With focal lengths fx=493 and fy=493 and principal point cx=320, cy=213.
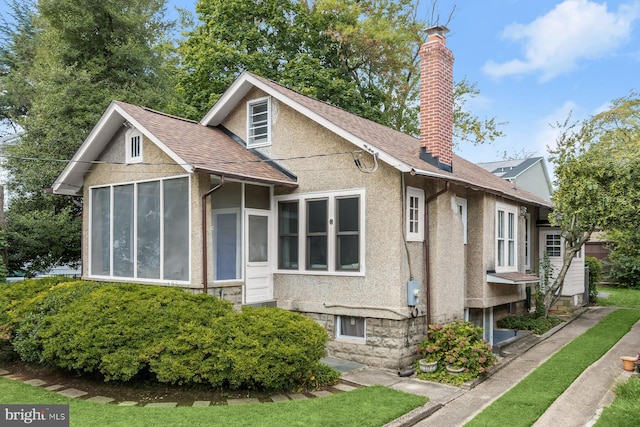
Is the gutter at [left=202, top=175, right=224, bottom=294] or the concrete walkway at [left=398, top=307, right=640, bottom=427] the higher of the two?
the gutter at [left=202, top=175, right=224, bottom=294]

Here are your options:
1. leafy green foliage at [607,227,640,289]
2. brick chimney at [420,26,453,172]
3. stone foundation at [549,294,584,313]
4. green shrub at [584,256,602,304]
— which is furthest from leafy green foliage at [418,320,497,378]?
leafy green foliage at [607,227,640,289]

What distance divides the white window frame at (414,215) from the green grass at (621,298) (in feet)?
43.5

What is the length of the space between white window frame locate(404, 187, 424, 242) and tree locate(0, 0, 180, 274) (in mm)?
11852

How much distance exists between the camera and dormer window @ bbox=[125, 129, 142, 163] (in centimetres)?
1097

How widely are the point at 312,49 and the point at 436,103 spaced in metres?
14.8

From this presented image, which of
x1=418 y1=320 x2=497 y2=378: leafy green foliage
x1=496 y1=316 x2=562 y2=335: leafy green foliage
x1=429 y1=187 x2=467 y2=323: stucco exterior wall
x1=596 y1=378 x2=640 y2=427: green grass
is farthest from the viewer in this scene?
x1=496 y1=316 x2=562 y2=335: leafy green foliage

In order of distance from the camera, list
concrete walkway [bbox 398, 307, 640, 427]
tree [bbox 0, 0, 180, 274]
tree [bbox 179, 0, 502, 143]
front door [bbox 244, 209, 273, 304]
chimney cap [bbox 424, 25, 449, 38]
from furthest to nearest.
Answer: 1. tree [bbox 179, 0, 502, 143]
2. tree [bbox 0, 0, 180, 274]
3. chimney cap [bbox 424, 25, 449, 38]
4. front door [bbox 244, 209, 273, 304]
5. concrete walkway [bbox 398, 307, 640, 427]

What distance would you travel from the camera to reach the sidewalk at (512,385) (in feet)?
→ 23.0

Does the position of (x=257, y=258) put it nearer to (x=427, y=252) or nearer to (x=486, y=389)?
(x=427, y=252)

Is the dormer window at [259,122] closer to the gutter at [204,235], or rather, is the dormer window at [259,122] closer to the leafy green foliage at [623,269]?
the gutter at [204,235]

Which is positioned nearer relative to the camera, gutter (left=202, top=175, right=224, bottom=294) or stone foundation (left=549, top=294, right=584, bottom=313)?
gutter (left=202, top=175, right=224, bottom=294)

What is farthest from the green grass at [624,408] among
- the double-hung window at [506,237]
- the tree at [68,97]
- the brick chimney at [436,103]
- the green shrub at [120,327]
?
the tree at [68,97]

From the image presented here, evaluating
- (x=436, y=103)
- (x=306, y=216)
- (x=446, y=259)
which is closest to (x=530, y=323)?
(x=446, y=259)

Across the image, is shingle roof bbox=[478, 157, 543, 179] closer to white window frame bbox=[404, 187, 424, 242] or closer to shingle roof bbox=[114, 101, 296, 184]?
white window frame bbox=[404, 187, 424, 242]
